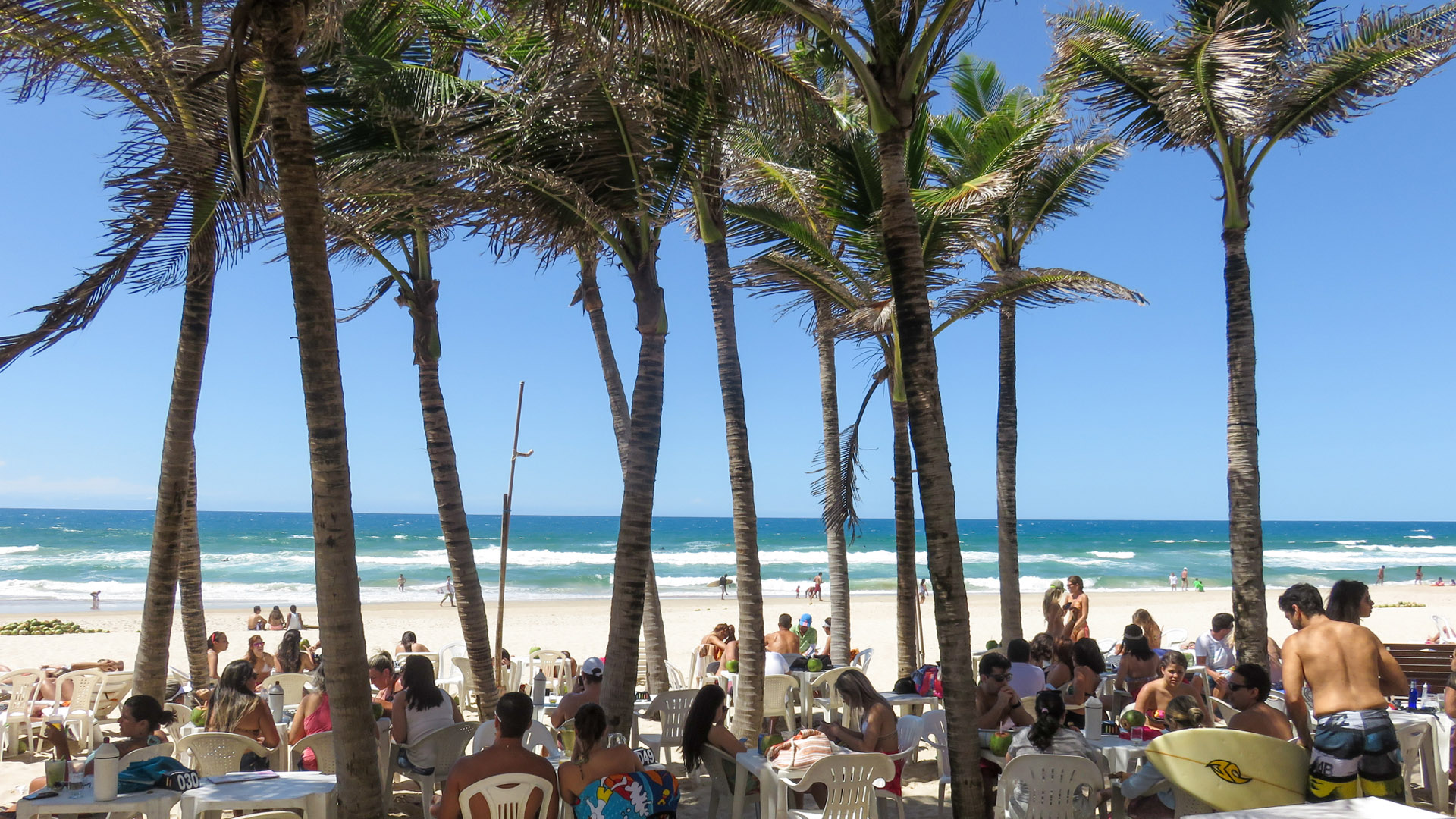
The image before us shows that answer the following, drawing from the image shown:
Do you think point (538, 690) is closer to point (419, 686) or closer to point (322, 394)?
point (419, 686)

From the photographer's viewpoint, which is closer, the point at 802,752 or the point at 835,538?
the point at 802,752

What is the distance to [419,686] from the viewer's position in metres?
6.90

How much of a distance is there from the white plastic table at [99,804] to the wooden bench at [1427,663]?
1019 centimetres

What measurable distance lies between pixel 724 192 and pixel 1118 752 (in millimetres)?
5627

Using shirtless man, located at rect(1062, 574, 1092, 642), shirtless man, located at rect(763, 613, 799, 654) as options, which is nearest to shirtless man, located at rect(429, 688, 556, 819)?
shirtless man, located at rect(763, 613, 799, 654)

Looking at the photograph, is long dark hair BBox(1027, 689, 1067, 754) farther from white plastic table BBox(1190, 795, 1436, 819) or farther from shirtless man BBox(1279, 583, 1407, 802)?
white plastic table BBox(1190, 795, 1436, 819)

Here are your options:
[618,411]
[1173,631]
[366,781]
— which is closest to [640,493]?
[366,781]

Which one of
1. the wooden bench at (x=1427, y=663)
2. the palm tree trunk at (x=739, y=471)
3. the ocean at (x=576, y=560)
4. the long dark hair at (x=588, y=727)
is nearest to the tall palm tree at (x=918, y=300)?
the long dark hair at (x=588, y=727)

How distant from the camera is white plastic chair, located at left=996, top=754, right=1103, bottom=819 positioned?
5.49m

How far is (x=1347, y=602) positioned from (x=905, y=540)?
17.6 feet

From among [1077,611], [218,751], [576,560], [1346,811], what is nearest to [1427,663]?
[1077,611]

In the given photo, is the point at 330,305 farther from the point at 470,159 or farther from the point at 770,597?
the point at 770,597

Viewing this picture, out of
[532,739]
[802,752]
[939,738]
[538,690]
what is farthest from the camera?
[538,690]

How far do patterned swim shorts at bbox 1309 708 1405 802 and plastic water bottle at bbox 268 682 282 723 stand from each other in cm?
686
